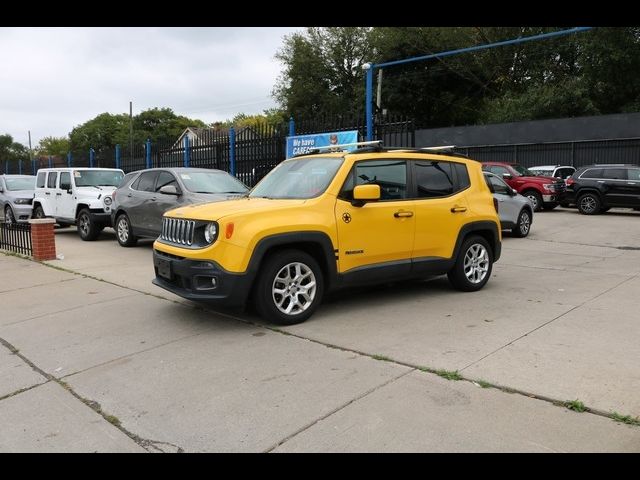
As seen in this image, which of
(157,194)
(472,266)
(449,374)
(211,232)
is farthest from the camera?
(157,194)

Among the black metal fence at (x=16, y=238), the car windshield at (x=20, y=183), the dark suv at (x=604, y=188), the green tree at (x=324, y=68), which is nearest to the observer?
the black metal fence at (x=16, y=238)

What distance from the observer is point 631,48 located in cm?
2802

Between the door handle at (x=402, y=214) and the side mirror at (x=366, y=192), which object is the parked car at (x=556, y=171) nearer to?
the door handle at (x=402, y=214)

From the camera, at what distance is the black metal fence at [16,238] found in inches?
427

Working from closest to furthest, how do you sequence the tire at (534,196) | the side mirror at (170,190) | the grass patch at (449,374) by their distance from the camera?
1. the grass patch at (449,374)
2. the side mirror at (170,190)
3. the tire at (534,196)

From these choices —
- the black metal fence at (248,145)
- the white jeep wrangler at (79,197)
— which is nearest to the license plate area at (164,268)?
the white jeep wrangler at (79,197)

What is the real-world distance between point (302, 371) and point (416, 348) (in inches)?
42.1

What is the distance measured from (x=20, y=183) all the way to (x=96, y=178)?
4497 mm

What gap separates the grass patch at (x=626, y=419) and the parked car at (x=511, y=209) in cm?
920

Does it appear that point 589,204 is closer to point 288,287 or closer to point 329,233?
point 329,233

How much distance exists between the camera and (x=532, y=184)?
18.2m

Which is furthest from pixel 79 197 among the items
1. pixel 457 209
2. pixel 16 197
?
pixel 457 209

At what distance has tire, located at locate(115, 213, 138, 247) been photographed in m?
11.5
